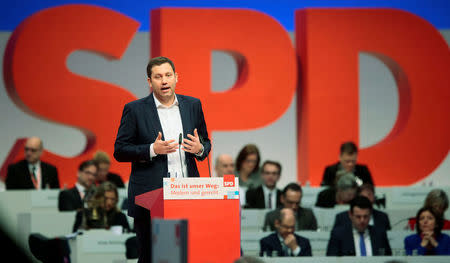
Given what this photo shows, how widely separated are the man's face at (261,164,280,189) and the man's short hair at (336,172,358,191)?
24.5 inches

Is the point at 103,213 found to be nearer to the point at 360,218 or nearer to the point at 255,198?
the point at 255,198

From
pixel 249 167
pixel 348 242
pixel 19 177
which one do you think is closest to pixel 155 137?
A: pixel 348 242

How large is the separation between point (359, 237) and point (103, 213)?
2.31m

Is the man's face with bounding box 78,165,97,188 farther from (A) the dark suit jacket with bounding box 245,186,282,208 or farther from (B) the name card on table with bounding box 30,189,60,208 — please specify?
(A) the dark suit jacket with bounding box 245,186,282,208

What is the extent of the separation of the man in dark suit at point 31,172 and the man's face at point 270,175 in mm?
2465

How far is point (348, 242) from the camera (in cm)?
571

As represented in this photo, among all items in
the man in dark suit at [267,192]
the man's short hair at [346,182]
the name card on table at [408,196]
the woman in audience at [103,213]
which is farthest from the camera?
the name card on table at [408,196]

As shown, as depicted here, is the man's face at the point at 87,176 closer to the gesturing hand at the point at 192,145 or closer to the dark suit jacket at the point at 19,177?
the dark suit jacket at the point at 19,177

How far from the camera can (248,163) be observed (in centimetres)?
777

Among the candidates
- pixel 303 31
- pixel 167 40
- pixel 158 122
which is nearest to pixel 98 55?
pixel 167 40

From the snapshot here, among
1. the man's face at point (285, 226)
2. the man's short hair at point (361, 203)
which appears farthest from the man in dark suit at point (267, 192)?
the man's face at point (285, 226)

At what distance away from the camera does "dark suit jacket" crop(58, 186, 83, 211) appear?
274 inches

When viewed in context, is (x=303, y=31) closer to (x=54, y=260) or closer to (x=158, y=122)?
(x=158, y=122)

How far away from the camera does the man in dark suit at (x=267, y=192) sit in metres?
7.28
